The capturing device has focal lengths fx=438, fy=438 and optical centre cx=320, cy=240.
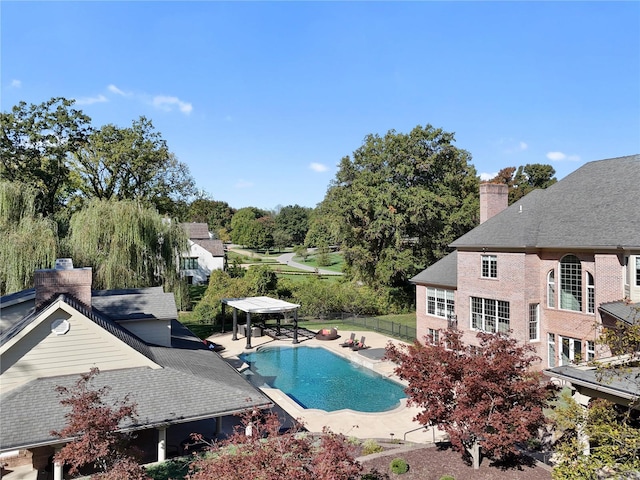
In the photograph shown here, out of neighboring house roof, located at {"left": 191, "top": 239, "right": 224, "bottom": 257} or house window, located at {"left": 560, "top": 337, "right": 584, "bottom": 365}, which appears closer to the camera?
house window, located at {"left": 560, "top": 337, "right": 584, "bottom": 365}

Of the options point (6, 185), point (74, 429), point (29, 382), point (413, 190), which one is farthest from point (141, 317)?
point (413, 190)

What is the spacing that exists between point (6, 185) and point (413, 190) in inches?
1150

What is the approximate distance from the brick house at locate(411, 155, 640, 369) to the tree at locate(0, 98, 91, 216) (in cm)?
Result: 3159

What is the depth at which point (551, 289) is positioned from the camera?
20.6 metres

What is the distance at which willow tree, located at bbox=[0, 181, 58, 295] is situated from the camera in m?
23.9

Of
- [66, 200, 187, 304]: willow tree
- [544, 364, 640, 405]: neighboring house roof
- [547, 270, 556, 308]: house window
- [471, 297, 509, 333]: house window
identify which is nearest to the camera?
[544, 364, 640, 405]: neighboring house roof

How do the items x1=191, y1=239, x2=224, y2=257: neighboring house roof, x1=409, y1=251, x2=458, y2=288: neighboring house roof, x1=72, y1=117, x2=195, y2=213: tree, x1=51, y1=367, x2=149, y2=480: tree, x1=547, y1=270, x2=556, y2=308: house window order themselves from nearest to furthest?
x1=51, y1=367, x2=149, y2=480: tree
x1=547, y1=270, x2=556, y2=308: house window
x1=409, y1=251, x2=458, y2=288: neighboring house roof
x1=72, y1=117, x2=195, y2=213: tree
x1=191, y1=239, x2=224, y2=257: neighboring house roof

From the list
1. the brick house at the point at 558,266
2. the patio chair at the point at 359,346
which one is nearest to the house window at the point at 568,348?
the brick house at the point at 558,266

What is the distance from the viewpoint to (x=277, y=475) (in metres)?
6.77

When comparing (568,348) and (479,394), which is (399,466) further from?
(568,348)

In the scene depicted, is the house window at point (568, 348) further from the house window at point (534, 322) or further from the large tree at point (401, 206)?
the large tree at point (401, 206)

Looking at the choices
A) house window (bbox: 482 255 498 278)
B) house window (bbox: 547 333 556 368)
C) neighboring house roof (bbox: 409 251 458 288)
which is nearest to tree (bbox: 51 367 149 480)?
house window (bbox: 482 255 498 278)

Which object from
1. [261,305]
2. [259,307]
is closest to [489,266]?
[259,307]

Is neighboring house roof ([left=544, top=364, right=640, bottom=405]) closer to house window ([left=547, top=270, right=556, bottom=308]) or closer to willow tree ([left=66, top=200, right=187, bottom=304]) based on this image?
house window ([left=547, top=270, right=556, bottom=308])
